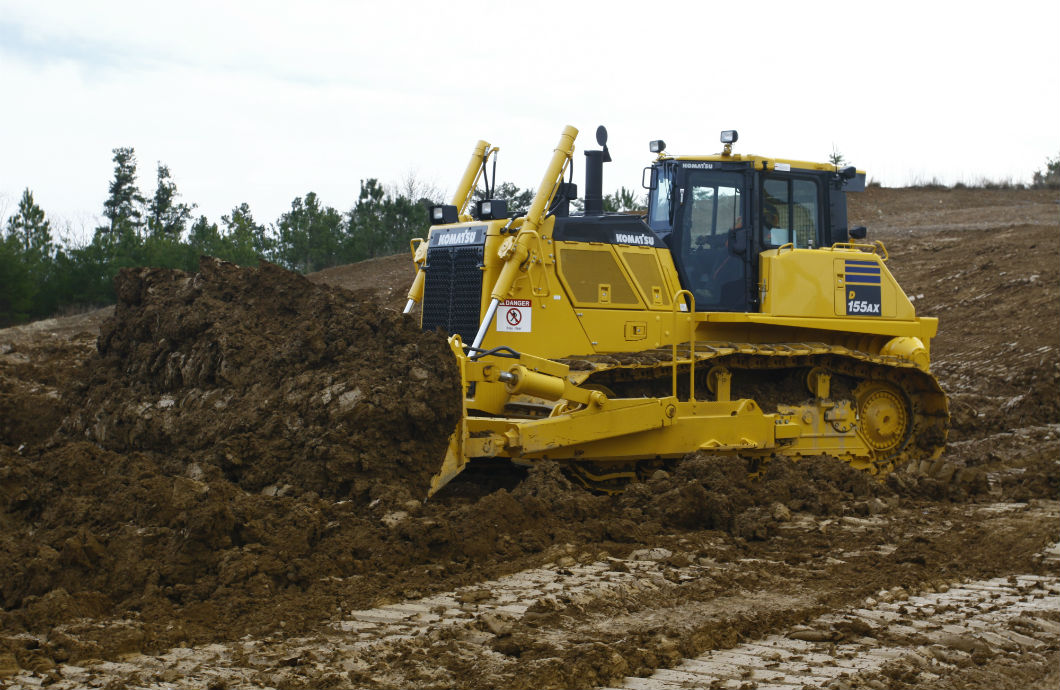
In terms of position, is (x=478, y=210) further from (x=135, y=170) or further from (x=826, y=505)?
(x=135, y=170)

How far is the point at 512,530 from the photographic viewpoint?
7375mm

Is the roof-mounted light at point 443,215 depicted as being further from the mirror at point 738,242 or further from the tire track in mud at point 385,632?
the tire track in mud at point 385,632

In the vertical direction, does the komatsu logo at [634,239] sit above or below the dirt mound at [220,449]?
above

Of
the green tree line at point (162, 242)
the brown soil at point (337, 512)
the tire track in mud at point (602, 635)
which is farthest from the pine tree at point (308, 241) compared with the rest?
the tire track in mud at point (602, 635)

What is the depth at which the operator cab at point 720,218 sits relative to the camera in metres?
10.4

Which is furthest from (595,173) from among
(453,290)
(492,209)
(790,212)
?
(790,212)

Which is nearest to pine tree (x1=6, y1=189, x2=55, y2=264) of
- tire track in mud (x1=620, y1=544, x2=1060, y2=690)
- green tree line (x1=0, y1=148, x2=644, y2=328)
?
green tree line (x1=0, y1=148, x2=644, y2=328)

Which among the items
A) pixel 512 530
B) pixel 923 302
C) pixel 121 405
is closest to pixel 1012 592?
pixel 512 530

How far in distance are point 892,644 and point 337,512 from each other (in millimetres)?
3443

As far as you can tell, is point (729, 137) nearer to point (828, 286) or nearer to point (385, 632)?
point (828, 286)

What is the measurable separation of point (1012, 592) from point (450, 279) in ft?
17.4

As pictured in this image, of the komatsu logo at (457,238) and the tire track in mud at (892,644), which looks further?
the komatsu logo at (457,238)

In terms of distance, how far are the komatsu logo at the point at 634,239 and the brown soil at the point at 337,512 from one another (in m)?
2.14

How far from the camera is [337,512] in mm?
7094
